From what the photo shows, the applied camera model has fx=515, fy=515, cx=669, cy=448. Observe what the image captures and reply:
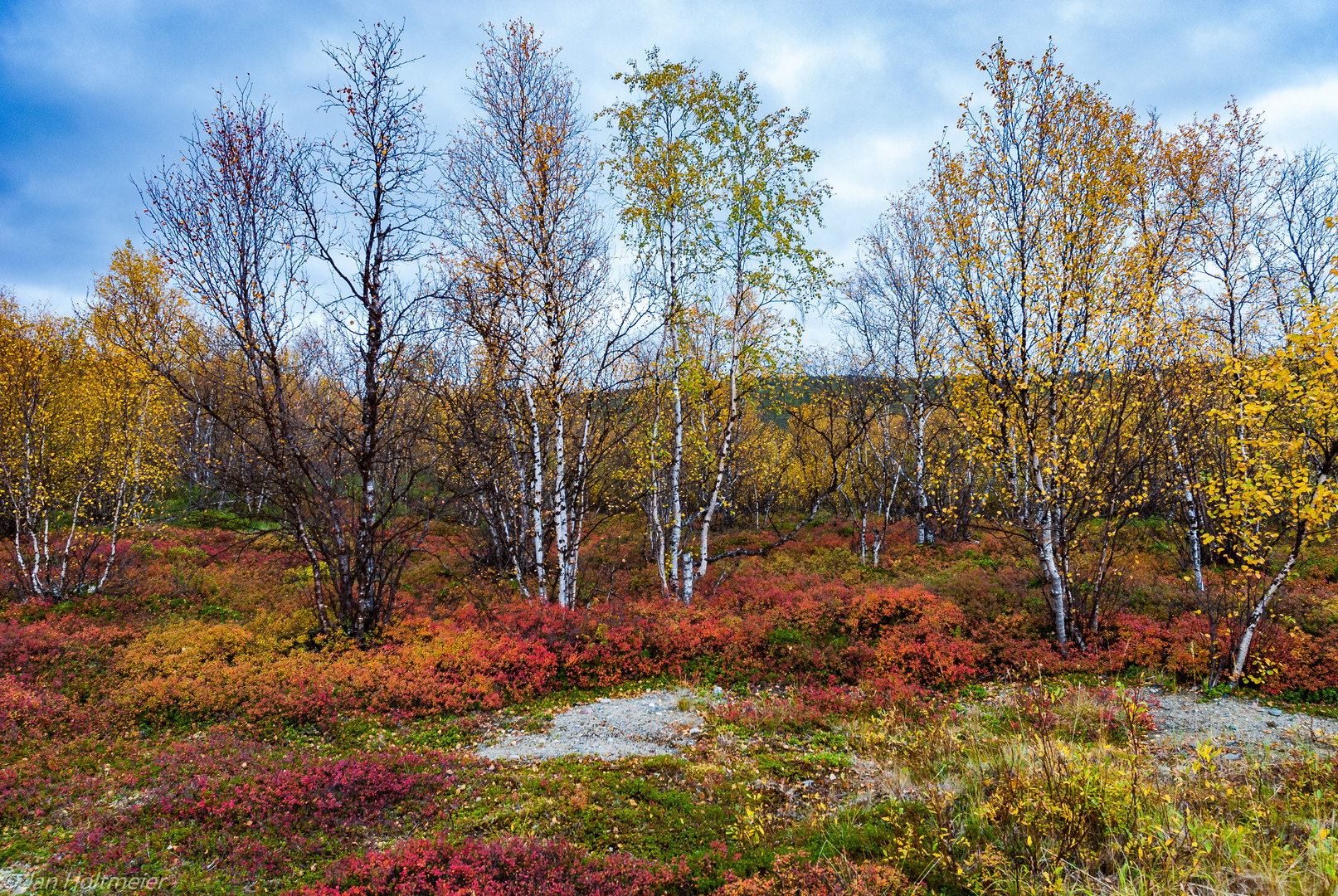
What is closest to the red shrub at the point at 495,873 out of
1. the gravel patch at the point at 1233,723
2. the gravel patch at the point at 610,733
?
the gravel patch at the point at 610,733

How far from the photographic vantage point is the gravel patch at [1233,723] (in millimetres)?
6578

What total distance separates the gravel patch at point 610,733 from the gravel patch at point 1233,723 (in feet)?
19.9

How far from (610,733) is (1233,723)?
8.88m

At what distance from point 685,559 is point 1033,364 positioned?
847cm

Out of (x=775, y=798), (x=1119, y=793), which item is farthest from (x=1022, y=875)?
(x=775, y=798)

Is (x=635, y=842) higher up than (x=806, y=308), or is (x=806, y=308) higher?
(x=806, y=308)

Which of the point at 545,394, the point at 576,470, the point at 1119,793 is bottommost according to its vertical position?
the point at 1119,793

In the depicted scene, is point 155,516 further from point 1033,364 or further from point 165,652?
point 1033,364

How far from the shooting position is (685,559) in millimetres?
13008

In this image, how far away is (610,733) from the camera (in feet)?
25.2

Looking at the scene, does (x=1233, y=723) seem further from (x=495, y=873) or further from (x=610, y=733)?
(x=495, y=873)

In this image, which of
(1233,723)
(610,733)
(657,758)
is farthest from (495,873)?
(1233,723)

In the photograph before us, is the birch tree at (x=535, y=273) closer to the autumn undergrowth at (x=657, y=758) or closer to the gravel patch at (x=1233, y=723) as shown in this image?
the autumn undergrowth at (x=657, y=758)

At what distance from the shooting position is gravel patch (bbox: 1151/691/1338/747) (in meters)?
6.58
